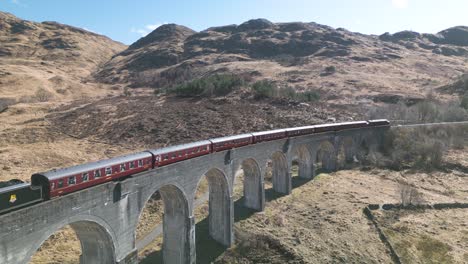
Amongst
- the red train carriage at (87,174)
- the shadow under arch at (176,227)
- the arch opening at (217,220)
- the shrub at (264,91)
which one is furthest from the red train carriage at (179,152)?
the shrub at (264,91)

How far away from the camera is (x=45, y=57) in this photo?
153 m

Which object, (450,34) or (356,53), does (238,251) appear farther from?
(450,34)

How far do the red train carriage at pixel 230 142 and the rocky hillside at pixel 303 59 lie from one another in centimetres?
5928

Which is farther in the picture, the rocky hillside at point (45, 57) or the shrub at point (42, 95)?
the rocky hillside at point (45, 57)

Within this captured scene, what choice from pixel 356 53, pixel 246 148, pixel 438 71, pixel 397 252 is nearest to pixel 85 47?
pixel 356 53

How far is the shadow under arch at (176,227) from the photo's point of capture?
25.1 m

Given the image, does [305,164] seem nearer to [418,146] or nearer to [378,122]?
[378,122]

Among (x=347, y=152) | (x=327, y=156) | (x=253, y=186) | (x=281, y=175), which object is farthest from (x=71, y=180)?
(x=347, y=152)

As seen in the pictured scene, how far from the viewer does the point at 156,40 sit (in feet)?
596

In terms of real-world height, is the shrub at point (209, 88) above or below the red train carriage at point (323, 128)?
above

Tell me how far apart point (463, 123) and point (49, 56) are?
15687 cm

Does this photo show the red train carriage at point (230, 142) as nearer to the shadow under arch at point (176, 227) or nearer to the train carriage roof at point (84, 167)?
the shadow under arch at point (176, 227)

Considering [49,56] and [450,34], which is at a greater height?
[450,34]

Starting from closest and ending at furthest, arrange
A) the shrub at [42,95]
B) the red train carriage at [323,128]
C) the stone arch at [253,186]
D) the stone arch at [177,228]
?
the stone arch at [177,228] → the stone arch at [253,186] → the red train carriage at [323,128] → the shrub at [42,95]
